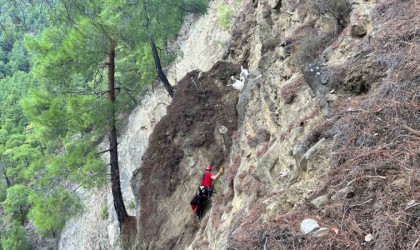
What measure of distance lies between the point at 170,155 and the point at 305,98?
247 inches

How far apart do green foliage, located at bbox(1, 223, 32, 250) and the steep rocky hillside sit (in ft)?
57.0

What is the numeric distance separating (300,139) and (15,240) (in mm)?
25650

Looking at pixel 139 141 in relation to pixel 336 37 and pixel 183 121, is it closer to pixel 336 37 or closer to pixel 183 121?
→ pixel 183 121

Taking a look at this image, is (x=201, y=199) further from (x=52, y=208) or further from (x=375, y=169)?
(x=375, y=169)

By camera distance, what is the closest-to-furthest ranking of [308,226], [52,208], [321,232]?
[321,232], [308,226], [52,208]

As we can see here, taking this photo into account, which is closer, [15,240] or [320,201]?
[320,201]

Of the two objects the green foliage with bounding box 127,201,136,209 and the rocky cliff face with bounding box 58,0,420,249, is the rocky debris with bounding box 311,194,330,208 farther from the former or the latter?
the green foliage with bounding box 127,201,136,209

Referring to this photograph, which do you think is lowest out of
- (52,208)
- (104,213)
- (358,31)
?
(104,213)

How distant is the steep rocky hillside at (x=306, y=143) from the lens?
12.1 ft

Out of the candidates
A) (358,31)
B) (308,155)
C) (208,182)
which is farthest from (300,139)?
(208,182)

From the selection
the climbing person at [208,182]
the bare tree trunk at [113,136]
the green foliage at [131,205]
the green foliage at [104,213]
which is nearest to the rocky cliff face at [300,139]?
the green foliage at [131,205]

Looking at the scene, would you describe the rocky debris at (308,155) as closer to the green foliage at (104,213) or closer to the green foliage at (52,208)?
the green foliage at (52,208)

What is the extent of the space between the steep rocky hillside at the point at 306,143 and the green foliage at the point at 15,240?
17370mm

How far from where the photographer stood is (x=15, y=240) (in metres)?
25.2
